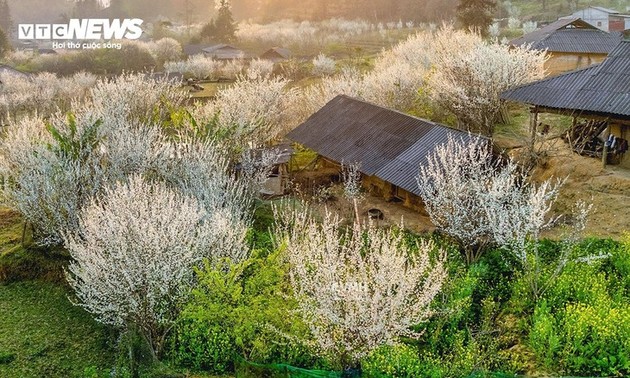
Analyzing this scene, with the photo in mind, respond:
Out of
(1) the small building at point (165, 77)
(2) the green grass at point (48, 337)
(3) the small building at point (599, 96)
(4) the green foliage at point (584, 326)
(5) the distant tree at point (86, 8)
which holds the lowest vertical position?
(2) the green grass at point (48, 337)

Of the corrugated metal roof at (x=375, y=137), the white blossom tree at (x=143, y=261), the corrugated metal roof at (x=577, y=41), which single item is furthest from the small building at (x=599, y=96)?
the corrugated metal roof at (x=577, y=41)

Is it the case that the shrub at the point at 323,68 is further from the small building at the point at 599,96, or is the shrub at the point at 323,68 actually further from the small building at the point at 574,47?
the small building at the point at 599,96

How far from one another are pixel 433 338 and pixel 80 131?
691 inches

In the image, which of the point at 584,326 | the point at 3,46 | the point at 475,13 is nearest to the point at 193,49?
the point at 3,46

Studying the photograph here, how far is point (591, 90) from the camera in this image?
73.8ft

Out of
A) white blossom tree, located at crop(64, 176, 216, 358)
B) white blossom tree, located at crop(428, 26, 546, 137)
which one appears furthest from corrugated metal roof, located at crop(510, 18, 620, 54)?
white blossom tree, located at crop(64, 176, 216, 358)

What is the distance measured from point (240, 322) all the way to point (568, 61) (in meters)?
34.4

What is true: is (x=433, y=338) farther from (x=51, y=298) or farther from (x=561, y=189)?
(x=51, y=298)

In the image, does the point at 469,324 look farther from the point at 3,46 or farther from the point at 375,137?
the point at 3,46

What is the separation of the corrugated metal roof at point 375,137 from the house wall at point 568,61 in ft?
60.5

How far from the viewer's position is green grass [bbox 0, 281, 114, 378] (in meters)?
17.6

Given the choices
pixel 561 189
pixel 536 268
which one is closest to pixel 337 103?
pixel 561 189

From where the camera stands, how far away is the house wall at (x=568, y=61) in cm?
3988

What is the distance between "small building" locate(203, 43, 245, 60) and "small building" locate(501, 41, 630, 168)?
60.0 metres
